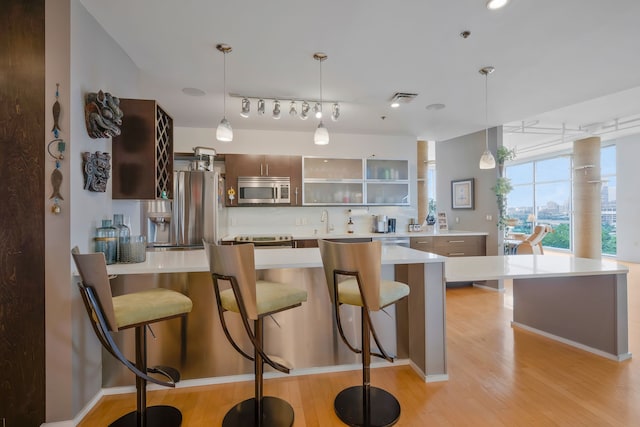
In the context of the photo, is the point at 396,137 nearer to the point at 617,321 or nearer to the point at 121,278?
the point at 617,321

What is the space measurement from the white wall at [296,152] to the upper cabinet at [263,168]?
30cm

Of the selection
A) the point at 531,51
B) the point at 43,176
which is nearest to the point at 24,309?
the point at 43,176

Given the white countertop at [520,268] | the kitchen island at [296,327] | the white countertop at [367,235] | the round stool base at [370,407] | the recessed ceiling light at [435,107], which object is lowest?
the round stool base at [370,407]

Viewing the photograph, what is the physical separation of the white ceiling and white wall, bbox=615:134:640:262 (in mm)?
4232

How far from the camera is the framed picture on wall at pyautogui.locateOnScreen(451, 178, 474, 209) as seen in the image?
5.15 metres

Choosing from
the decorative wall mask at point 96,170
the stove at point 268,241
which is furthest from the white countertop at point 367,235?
the decorative wall mask at point 96,170

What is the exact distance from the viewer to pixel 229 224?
466 cm

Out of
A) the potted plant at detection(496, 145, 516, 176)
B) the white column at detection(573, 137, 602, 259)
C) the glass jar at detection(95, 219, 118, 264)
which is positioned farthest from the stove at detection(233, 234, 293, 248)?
the white column at detection(573, 137, 602, 259)

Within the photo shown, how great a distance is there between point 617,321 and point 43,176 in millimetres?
4060

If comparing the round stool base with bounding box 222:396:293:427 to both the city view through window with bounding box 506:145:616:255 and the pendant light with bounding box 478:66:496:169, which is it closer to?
the pendant light with bounding box 478:66:496:169

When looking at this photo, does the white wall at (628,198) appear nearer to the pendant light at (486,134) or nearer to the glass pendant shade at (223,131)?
the pendant light at (486,134)

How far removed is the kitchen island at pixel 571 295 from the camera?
2359 millimetres

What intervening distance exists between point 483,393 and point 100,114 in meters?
3.01

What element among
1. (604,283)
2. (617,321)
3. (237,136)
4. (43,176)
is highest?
(237,136)
